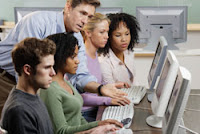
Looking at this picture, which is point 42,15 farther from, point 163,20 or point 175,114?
point 163,20

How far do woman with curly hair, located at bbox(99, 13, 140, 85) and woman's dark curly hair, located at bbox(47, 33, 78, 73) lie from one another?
796mm

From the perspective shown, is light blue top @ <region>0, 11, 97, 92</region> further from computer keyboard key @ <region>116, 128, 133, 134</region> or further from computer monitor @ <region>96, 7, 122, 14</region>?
computer monitor @ <region>96, 7, 122, 14</region>

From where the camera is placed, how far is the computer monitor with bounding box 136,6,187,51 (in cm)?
300

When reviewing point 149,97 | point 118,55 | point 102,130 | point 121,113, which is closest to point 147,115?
point 121,113

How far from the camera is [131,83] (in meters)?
2.50

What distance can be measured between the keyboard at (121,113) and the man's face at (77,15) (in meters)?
0.57

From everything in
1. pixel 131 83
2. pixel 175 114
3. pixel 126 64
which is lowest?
pixel 131 83

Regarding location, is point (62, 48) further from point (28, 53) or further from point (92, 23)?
point (92, 23)

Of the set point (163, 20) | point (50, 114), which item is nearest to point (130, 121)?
point (50, 114)

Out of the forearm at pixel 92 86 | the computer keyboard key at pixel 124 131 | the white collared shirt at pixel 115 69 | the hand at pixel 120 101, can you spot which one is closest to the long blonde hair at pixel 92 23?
the white collared shirt at pixel 115 69

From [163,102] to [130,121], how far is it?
272 mm

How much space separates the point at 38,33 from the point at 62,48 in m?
0.34

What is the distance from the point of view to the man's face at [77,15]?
6.38 feet

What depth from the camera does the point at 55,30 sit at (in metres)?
1.95
